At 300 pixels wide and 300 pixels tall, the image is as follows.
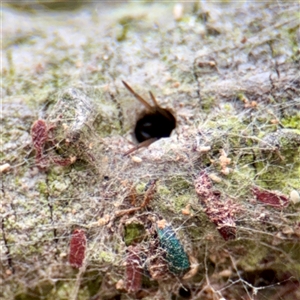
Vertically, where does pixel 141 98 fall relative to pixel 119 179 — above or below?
above

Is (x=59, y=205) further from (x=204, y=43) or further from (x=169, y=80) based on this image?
(x=204, y=43)

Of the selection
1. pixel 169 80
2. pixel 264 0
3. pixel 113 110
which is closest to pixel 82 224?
pixel 113 110

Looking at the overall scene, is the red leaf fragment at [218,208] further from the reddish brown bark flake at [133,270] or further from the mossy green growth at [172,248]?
the reddish brown bark flake at [133,270]

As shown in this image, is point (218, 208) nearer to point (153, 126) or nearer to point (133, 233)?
point (133, 233)

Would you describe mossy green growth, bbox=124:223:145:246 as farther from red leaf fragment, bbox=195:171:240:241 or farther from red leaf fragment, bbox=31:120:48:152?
red leaf fragment, bbox=31:120:48:152

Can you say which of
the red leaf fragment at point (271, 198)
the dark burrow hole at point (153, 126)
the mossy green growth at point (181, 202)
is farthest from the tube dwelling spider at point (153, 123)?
the red leaf fragment at point (271, 198)
